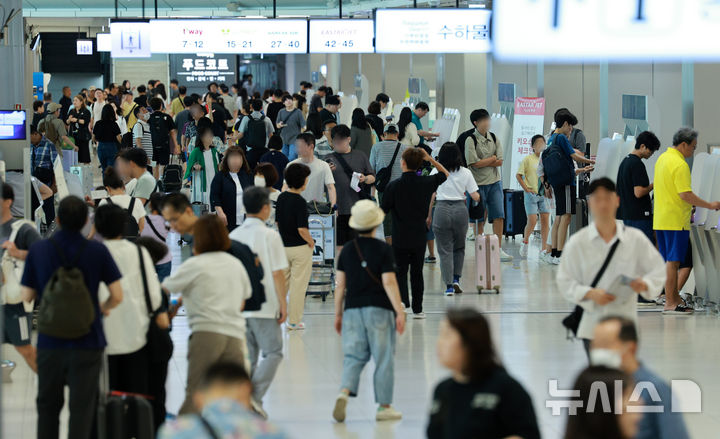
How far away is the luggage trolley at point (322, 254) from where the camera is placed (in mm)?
10837

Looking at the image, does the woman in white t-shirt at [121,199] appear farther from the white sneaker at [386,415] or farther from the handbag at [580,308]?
the handbag at [580,308]

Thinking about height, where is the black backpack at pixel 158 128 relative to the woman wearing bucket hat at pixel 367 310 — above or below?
above

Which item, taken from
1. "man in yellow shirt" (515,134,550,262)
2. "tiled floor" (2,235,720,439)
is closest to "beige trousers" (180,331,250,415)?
"tiled floor" (2,235,720,439)

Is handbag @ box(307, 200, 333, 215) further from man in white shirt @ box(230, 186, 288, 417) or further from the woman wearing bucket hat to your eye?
the woman wearing bucket hat

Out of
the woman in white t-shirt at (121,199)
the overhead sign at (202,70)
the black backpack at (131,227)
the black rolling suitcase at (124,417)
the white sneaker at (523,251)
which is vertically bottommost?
the black rolling suitcase at (124,417)

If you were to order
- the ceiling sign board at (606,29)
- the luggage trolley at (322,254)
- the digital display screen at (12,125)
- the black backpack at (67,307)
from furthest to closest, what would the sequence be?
1. the luggage trolley at (322,254)
2. the digital display screen at (12,125)
3. the black backpack at (67,307)
4. the ceiling sign board at (606,29)

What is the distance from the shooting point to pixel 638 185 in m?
10.0

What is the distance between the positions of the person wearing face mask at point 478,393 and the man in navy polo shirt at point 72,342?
216 cm

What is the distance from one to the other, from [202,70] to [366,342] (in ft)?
110

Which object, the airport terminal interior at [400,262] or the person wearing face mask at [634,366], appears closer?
the airport terminal interior at [400,262]

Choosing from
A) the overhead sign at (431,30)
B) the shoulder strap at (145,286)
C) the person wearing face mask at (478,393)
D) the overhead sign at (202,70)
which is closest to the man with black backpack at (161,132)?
the overhead sign at (431,30)

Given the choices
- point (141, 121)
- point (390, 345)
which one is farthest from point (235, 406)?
point (141, 121)

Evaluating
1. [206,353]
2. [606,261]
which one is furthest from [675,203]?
[206,353]

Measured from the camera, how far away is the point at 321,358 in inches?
325
